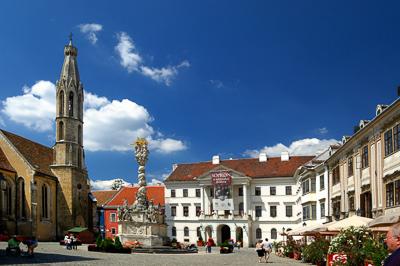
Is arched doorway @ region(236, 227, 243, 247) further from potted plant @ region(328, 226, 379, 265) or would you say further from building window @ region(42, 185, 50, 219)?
potted plant @ region(328, 226, 379, 265)

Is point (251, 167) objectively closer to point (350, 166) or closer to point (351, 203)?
point (350, 166)

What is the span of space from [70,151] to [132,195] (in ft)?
70.0

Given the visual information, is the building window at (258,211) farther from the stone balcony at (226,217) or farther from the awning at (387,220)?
the awning at (387,220)

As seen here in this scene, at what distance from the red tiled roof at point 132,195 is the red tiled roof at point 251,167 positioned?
5.53 m

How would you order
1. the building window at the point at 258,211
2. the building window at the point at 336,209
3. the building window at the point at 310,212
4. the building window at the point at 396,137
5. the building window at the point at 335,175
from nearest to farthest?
the building window at the point at 396,137 → the building window at the point at 336,209 → the building window at the point at 335,175 → the building window at the point at 310,212 → the building window at the point at 258,211

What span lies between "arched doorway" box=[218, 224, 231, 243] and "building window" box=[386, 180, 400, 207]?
158ft

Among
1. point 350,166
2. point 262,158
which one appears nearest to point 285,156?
point 262,158

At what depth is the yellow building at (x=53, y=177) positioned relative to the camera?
5644 centimetres

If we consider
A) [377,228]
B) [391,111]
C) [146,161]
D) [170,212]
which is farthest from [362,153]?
[170,212]

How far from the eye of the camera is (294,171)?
7344 cm

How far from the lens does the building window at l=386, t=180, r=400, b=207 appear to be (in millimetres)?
26078

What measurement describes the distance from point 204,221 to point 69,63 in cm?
2809

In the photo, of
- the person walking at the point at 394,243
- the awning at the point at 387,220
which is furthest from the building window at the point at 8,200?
the person walking at the point at 394,243

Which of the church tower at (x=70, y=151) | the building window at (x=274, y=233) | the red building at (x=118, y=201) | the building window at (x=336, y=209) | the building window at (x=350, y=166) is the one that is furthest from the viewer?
the red building at (x=118, y=201)
